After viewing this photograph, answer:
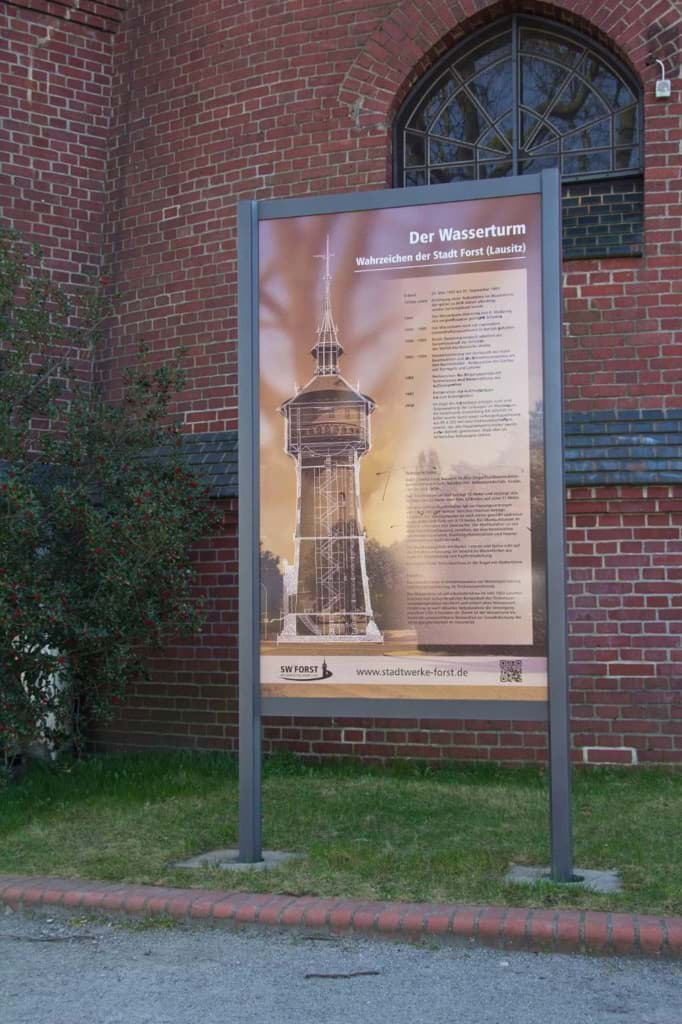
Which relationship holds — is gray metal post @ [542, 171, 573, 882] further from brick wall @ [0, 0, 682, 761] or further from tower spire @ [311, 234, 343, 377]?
brick wall @ [0, 0, 682, 761]

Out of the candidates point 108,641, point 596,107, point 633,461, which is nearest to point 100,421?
point 108,641

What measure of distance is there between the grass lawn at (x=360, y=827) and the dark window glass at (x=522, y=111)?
4.59 metres

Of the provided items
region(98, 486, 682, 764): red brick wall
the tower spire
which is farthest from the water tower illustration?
region(98, 486, 682, 764): red brick wall

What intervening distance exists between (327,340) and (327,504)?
2.81 ft

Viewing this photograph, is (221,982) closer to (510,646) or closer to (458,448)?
(510,646)

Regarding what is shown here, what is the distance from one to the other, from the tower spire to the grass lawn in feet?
8.14

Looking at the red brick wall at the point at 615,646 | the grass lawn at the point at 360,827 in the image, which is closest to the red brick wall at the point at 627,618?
the red brick wall at the point at 615,646

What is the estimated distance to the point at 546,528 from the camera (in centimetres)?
599

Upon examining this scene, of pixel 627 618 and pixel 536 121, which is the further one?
pixel 536 121

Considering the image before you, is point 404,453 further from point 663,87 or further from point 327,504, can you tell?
point 663,87

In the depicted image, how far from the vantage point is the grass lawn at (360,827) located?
586 centimetres

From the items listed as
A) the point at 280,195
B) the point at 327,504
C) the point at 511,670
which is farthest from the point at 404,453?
the point at 280,195

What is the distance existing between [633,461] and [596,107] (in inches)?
113

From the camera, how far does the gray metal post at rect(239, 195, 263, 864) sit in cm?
645
